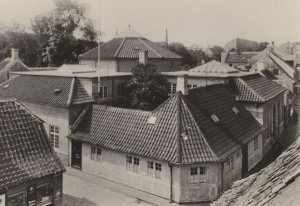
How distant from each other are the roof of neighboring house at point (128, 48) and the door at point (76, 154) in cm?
1402

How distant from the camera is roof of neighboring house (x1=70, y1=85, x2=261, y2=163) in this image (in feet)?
71.8

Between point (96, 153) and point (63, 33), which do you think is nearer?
point (96, 153)

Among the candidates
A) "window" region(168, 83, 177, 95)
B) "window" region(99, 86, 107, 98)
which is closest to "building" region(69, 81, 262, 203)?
"window" region(99, 86, 107, 98)

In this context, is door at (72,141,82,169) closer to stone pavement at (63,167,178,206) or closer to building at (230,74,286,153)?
stone pavement at (63,167,178,206)

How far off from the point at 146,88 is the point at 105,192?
1280 centimetres

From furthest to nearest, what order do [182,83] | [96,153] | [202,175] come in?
[96,153], [182,83], [202,175]

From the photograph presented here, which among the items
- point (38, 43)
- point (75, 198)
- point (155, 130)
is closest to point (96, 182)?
point (75, 198)

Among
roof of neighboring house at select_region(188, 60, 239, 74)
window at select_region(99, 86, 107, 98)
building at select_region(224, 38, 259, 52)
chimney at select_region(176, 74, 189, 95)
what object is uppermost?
building at select_region(224, 38, 259, 52)

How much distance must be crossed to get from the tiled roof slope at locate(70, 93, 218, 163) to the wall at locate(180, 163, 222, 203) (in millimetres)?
663

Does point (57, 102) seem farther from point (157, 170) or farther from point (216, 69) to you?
point (216, 69)

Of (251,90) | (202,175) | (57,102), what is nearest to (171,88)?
(251,90)

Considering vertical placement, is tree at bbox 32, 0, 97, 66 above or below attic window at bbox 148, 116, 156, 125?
above

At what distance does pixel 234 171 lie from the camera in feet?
79.0

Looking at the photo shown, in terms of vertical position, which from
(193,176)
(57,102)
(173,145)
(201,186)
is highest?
(57,102)
